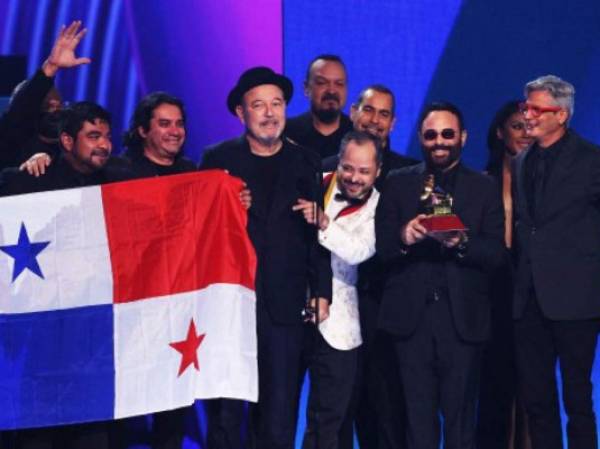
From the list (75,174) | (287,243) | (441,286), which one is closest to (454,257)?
(441,286)

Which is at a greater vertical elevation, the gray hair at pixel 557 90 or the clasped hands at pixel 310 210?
the gray hair at pixel 557 90

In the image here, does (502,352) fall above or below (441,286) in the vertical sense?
below

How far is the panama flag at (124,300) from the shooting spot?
17.9 feet

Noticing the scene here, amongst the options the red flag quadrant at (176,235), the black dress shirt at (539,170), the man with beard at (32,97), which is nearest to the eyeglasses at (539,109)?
the black dress shirt at (539,170)

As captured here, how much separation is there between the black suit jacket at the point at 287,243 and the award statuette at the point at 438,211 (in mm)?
468

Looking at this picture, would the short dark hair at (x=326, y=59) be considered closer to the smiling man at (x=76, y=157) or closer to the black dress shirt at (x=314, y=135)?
the black dress shirt at (x=314, y=135)

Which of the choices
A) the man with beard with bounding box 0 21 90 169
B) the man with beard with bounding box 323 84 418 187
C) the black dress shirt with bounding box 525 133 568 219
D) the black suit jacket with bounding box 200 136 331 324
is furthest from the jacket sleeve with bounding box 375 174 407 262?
the man with beard with bounding box 0 21 90 169

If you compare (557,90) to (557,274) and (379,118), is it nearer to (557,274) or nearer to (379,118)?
(557,274)

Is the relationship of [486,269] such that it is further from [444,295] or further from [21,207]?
[21,207]

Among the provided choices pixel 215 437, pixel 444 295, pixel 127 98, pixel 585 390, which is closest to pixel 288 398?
pixel 215 437

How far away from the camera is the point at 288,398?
18.7 feet

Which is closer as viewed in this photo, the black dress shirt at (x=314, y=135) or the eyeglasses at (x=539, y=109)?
the eyeglasses at (x=539, y=109)

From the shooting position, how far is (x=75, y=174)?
5668mm

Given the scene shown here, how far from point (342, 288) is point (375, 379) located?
1.66 ft
